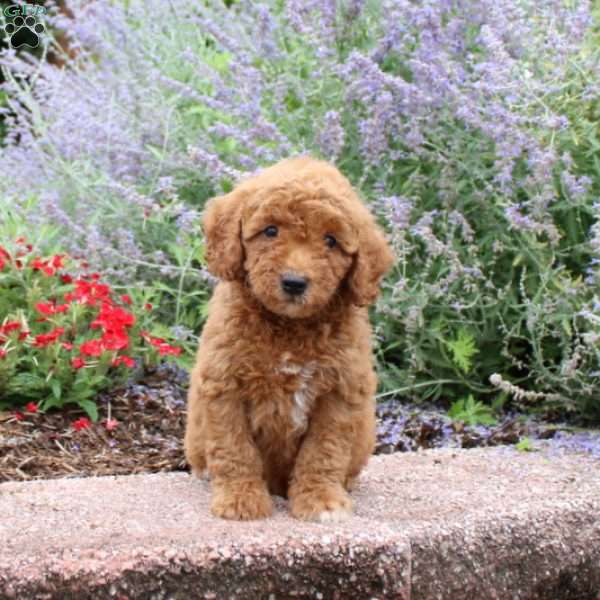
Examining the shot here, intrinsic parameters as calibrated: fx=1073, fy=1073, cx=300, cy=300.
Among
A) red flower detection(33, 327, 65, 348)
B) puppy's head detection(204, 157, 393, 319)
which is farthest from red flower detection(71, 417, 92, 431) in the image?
puppy's head detection(204, 157, 393, 319)

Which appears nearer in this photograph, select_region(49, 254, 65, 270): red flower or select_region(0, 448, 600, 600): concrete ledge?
select_region(0, 448, 600, 600): concrete ledge

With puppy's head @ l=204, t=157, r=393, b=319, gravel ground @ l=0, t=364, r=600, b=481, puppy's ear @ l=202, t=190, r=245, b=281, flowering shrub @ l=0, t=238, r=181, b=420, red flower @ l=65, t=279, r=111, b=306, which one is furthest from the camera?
red flower @ l=65, t=279, r=111, b=306

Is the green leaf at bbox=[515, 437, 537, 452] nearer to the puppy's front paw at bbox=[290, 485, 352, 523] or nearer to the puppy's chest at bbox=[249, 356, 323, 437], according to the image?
the puppy's front paw at bbox=[290, 485, 352, 523]

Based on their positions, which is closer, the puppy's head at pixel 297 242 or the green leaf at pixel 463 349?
the puppy's head at pixel 297 242

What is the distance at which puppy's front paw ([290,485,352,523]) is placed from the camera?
11.0ft

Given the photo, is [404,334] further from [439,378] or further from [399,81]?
[399,81]

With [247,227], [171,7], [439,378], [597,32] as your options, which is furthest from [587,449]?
[171,7]

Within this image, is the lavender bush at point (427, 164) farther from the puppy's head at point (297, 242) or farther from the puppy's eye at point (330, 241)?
the puppy's eye at point (330, 241)

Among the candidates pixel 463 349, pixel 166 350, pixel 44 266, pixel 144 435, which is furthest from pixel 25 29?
pixel 463 349

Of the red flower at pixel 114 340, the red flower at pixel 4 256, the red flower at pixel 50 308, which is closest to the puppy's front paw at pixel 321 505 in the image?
the red flower at pixel 114 340

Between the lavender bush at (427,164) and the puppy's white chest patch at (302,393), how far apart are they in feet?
4.17

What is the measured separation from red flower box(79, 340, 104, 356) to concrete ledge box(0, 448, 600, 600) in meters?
0.80

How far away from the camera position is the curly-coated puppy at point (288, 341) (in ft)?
10.5

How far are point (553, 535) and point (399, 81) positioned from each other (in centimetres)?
225
